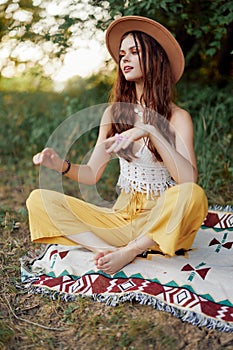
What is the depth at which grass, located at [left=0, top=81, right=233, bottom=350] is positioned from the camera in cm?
172

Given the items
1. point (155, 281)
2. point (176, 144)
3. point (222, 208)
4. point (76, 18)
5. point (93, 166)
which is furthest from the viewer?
point (76, 18)

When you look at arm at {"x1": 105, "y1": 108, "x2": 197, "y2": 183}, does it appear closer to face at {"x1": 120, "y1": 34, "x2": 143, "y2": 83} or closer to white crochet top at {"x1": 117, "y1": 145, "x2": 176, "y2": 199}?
white crochet top at {"x1": 117, "y1": 145, "x2": 176, "y2": 199}

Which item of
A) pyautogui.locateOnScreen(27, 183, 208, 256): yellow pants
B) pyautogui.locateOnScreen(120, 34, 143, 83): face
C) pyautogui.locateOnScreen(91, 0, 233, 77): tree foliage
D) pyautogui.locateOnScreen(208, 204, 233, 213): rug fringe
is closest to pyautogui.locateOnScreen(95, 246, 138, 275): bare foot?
pyautogui.locateOnScreen(27, 183, 208, 256): yellow pants

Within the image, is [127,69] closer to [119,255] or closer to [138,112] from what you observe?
[138,112]

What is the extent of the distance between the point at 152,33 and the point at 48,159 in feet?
2.19

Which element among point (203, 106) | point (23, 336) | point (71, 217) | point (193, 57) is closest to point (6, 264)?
point (71, 217)

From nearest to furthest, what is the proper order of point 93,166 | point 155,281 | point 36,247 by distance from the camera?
point 155,281 < point 93,166 < point 36,247

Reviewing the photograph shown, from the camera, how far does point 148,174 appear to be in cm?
217

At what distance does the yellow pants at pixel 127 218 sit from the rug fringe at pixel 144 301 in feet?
0.61

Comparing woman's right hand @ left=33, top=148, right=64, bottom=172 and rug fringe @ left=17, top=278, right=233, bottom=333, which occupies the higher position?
woman's right hand @ left=33, top=148, right=64, bottom=172

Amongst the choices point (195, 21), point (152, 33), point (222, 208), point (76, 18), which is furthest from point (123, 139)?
point (195, 21)

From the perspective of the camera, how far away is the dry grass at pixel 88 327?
169 cm

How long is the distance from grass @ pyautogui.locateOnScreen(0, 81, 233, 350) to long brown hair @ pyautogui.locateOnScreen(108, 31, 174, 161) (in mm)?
671

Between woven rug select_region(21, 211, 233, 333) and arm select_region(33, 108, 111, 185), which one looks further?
arm select_region(33, 108, 111, 185)
